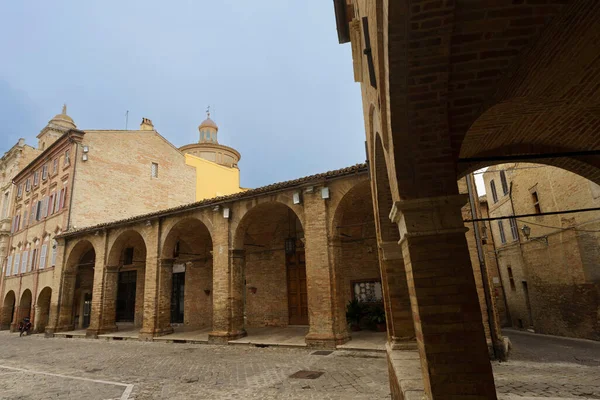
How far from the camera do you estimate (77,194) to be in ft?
71.0

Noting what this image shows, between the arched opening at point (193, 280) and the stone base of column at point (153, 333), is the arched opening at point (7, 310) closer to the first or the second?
the arched opening at point (193, 280)

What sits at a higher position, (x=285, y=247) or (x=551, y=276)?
(x=285, y=247)

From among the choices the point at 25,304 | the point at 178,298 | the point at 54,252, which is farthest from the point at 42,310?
the point at 178,298

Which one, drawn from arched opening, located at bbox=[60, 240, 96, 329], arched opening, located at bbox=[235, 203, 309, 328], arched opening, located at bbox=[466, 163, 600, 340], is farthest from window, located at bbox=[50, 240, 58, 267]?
arched opening, located at bbox=[466, 163, 600, 340]

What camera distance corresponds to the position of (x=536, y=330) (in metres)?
18.1

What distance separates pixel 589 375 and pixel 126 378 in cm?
1046

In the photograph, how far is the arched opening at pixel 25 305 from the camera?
24.2m

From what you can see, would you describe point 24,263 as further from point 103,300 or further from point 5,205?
point 103,300

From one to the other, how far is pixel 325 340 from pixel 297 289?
509 cm

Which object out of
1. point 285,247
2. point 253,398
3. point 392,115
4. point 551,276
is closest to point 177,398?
point 253,398

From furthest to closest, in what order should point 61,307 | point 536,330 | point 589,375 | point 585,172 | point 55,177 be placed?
point 55,177
point 61,307
point 536,330
point 589,375
point 585,172

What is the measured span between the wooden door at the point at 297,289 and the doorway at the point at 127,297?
10.9 meters

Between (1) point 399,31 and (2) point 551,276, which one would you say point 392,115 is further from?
(2) point 551,276

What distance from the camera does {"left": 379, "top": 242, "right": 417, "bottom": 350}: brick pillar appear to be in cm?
595
